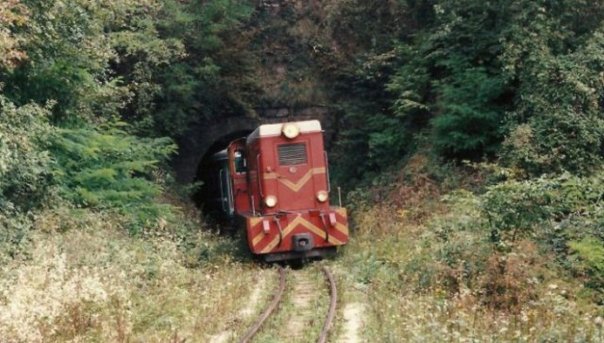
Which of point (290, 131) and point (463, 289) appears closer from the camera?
point (463, 289)

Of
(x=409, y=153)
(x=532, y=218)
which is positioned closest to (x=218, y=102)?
(x=409, y=153)

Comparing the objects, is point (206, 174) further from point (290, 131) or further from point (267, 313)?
point (267, 313)

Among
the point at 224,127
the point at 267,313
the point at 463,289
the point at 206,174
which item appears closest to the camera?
the point at 463,289

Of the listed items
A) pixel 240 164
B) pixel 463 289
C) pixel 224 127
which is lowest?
pixel 463 289

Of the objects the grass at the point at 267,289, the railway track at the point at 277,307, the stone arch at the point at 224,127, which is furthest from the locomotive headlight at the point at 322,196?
the stone arch at the point at 224,127

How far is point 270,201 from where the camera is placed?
46.0 feet

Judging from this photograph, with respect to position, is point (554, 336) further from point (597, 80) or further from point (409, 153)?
point (409, 153)

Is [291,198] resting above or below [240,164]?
below

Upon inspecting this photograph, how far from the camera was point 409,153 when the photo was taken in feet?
62.3

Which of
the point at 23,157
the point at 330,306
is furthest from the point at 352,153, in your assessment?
the point at 330,306

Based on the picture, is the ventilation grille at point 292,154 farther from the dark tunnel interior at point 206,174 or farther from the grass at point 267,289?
the dark tunnel interior at point 206,174

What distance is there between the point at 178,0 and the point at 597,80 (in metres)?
14.4

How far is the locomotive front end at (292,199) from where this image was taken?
44.4 ft

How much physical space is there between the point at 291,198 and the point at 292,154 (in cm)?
93
